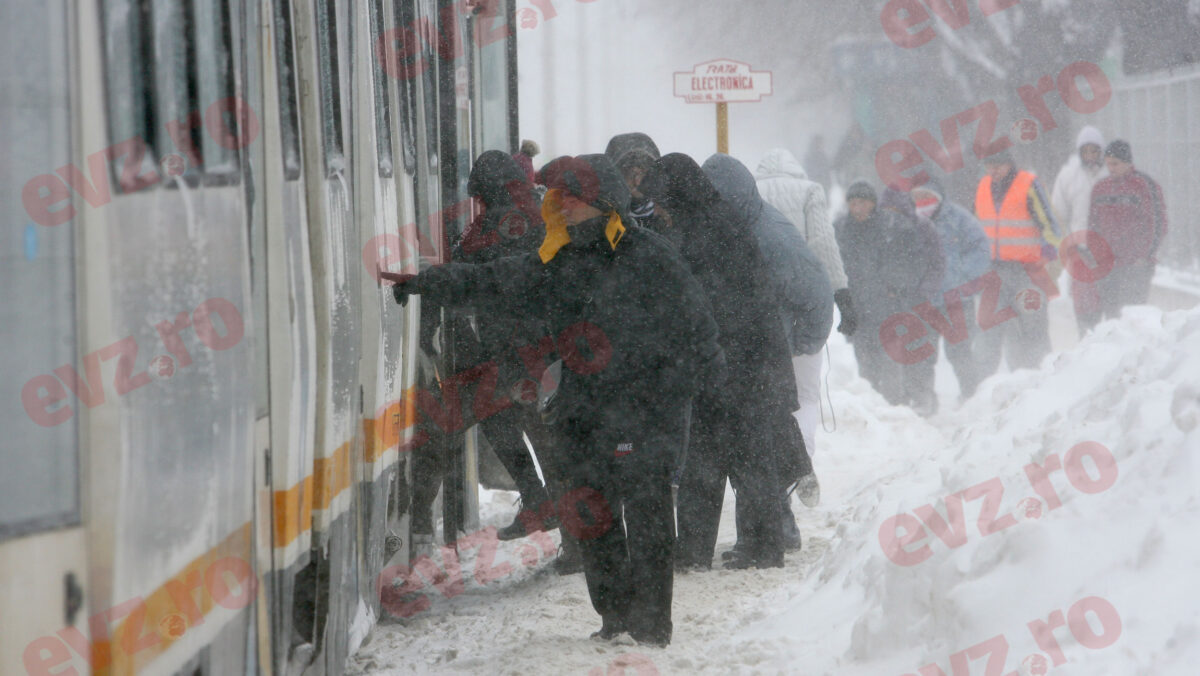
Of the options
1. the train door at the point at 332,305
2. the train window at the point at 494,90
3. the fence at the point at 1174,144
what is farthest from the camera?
the fence at the point at 1174,144

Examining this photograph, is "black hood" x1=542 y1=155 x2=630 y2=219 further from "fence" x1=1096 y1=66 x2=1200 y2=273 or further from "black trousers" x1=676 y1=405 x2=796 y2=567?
"fence" x1=1096 y1=66 x2=1200 y2=273

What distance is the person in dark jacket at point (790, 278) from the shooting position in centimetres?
653

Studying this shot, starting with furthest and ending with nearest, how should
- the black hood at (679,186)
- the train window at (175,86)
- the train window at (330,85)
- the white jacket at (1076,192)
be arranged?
the white jacket at (1076,192), the black hood at (679,186), the train window at (330,85), the train window at (175,86)

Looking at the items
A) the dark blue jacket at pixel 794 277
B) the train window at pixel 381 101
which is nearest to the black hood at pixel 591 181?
the train window at pixel 381 101

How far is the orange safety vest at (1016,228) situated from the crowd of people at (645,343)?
15.0 ft

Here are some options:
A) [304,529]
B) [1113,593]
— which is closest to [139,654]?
[304,529]

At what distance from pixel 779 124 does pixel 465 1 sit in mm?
24410

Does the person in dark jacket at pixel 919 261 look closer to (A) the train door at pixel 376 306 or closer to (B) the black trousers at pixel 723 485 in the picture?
(B) the black trousers at pixel 723 485

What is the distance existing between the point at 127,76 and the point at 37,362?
549 millimetres

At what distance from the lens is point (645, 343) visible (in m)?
4.98

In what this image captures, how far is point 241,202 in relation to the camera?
299cm

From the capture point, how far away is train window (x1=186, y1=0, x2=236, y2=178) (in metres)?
2.74

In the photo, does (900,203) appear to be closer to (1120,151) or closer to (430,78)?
(1120,151)

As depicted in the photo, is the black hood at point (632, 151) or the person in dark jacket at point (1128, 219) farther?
the person in dark jacket at point (1128, 219)
